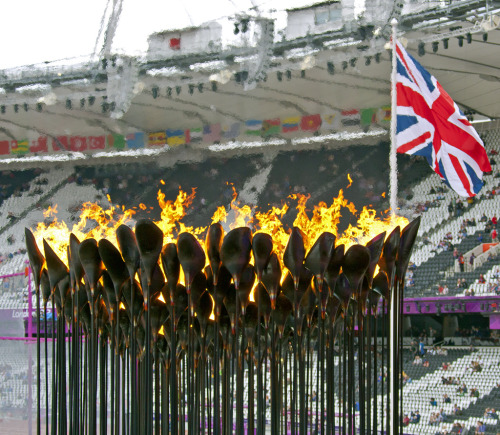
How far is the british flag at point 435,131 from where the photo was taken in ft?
32.9

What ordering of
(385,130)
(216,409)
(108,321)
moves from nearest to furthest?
(216,409) → (108,321) → (385,130)

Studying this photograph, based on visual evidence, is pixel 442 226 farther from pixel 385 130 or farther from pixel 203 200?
pixel 203 200

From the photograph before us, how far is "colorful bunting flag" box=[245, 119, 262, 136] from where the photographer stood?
29953mm

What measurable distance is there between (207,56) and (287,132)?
614 centimetres

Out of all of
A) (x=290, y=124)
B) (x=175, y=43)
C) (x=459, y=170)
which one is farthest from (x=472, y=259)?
(x=459, y=170)

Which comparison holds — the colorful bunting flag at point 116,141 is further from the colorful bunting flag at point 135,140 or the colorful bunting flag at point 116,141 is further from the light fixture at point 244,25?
the light fixture at point 244,25

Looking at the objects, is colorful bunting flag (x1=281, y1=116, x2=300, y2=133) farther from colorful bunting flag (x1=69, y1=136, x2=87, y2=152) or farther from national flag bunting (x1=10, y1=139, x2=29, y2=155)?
national flag bunting (x1=10, y1=139, x2=29, y2=155)

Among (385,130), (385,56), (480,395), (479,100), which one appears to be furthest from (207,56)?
(480,395)

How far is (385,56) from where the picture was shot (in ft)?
76.4

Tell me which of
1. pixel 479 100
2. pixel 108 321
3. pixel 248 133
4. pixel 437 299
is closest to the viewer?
pixel 108 321

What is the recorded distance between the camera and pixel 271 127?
29844mm

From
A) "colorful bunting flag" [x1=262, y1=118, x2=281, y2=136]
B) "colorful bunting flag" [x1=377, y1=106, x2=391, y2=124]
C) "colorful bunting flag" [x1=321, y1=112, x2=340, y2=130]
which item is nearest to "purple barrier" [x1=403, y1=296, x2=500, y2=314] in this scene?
"colorful bunting flag" [x1=377, y1=106, x2=391, y2=124]

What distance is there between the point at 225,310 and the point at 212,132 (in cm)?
2318

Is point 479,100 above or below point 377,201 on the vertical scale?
above
